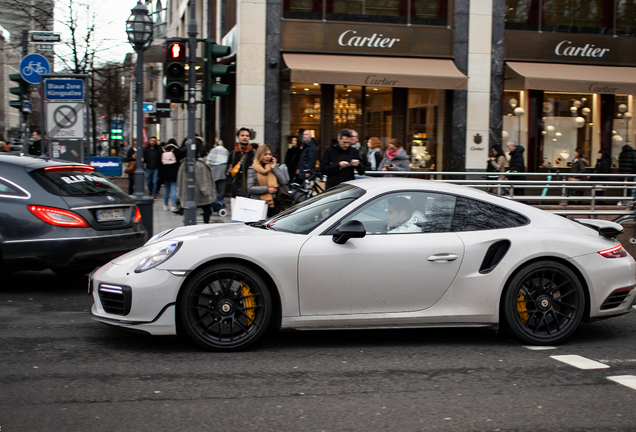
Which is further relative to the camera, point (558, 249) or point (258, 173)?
point (258, 173)

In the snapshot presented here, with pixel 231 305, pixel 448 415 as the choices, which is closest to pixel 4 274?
pixel 231 305

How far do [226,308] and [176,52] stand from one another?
6.82 meters

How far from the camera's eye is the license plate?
300 inches

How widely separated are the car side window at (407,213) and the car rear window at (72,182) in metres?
3.73

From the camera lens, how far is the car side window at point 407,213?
5.38 m

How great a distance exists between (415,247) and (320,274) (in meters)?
0.77

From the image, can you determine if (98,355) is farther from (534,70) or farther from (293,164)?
(534,70)

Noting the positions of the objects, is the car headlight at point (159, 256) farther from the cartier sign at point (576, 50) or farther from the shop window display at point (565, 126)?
the cartier sign at point (576, 50)

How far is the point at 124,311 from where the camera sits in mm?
5004

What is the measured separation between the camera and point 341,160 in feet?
33.6

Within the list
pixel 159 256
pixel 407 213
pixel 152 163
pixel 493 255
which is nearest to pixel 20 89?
pixel 152 163

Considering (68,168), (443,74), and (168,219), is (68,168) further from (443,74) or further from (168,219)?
(443,74)

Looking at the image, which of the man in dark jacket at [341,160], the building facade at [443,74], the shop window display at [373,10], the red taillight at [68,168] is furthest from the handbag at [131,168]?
the red taillight at [68,168]

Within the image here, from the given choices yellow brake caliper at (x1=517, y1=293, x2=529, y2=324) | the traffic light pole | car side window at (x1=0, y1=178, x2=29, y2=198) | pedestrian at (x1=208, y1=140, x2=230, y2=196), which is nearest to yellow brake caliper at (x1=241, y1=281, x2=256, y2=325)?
yellow brake caliper at (x1=517, y1=293, x2=529, y2=324)
